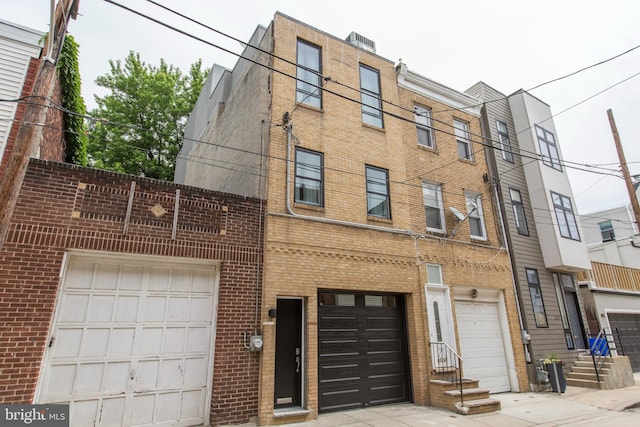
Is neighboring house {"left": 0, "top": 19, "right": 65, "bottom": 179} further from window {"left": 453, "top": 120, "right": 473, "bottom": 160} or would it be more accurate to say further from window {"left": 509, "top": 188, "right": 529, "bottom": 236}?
window {"left": 509, "top": 188, "right": 529, "bottom": 236}

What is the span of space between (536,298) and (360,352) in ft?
25.9

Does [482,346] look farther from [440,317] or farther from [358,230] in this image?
[358,230]

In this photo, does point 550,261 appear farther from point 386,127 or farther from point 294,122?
point 294,122

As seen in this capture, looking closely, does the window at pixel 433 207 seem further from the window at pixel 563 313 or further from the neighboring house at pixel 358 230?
the window at pixel 563 313

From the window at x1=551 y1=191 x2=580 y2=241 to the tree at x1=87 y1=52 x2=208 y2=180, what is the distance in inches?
765

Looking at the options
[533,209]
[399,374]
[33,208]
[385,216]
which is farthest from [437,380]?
[33,208]

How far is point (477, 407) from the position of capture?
8.18 m

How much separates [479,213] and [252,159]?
8.54 metres

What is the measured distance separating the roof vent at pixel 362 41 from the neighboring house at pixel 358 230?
53 mm

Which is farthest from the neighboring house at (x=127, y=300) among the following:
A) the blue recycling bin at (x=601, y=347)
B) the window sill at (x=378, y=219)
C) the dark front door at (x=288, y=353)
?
the blue recycling bin at (x=601, y=347)

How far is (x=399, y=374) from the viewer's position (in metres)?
9.34

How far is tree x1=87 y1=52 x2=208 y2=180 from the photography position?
1978 cm

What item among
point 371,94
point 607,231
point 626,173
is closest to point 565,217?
point 626,173

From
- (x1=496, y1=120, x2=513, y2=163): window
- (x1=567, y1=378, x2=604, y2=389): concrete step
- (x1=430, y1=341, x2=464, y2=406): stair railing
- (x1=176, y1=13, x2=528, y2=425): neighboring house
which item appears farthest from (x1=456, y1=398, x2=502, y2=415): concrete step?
(x1=496, y1=120, x2=513, y2=163): window
